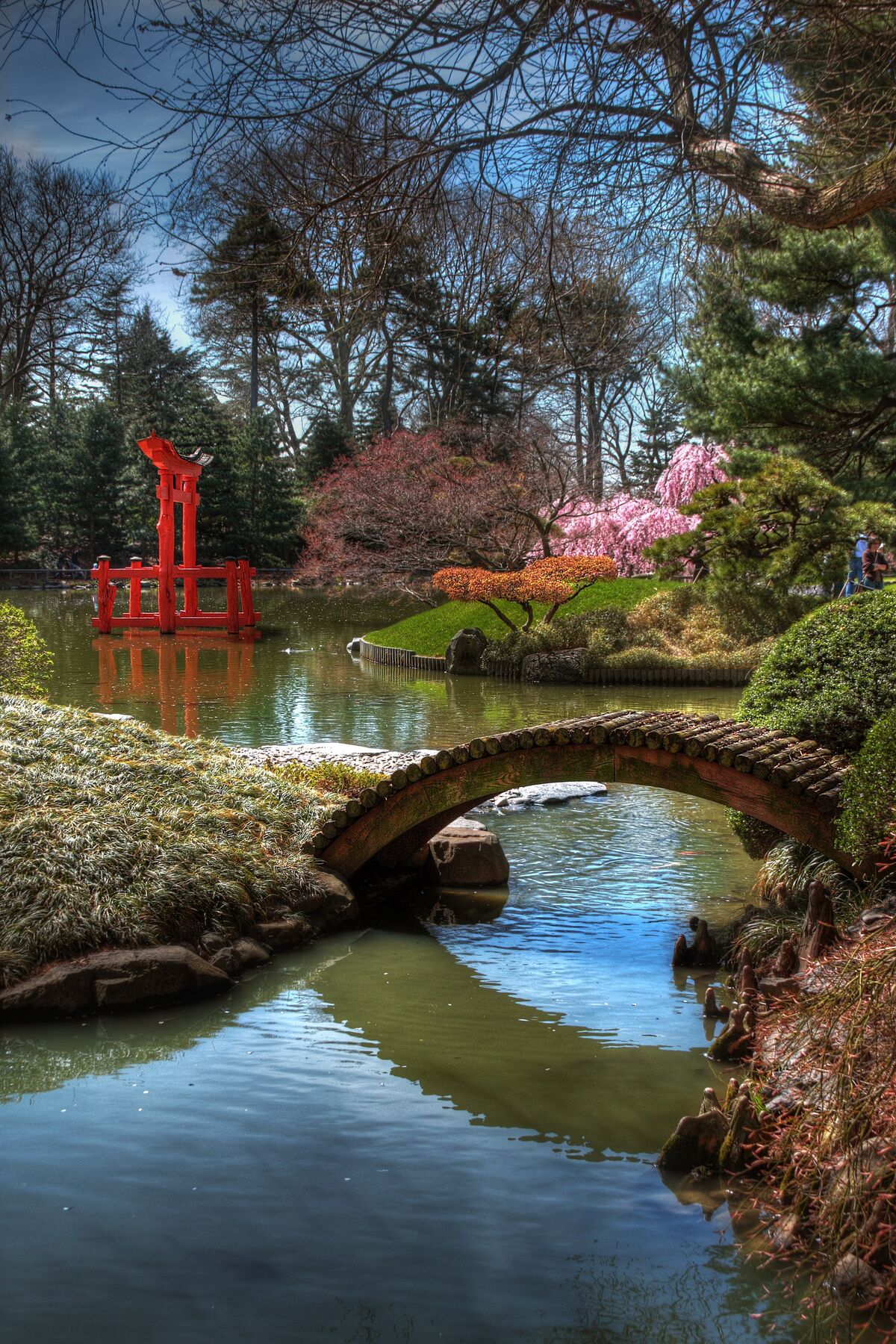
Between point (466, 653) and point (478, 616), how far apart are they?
2.63m

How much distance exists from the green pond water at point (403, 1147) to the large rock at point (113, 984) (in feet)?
0.31

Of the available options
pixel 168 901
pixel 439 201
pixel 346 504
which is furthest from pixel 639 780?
pixel 346 504

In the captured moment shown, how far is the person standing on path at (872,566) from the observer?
14.9 m

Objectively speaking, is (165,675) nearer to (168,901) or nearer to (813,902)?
(168,901)

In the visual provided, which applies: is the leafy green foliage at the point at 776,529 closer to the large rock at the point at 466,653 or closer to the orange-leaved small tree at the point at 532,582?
the orange-leaved small tree at the point at 532,582

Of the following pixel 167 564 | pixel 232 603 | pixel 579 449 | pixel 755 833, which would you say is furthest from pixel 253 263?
pixel 579 449

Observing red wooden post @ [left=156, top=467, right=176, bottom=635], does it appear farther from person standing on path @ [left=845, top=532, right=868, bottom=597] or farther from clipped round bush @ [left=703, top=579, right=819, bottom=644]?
person standing on path @ [left=845, top=532, right=868, bottom=597]

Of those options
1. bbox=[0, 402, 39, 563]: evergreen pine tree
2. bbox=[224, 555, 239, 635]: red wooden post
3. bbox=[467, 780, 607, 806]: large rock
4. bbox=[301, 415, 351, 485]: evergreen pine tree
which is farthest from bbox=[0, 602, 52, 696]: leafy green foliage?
bbox=[301, 415, 351, 485]: evergreen pine tree

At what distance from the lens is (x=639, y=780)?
570cm

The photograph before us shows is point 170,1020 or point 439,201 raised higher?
point 439,201

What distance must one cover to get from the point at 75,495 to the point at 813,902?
3411cm

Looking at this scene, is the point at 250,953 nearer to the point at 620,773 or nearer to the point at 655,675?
the point at 620,773

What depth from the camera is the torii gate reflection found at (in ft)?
45.0

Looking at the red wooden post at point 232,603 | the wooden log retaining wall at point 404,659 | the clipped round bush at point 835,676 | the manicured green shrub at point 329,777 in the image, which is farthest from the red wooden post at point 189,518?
the clipped round bush at point 835,676
